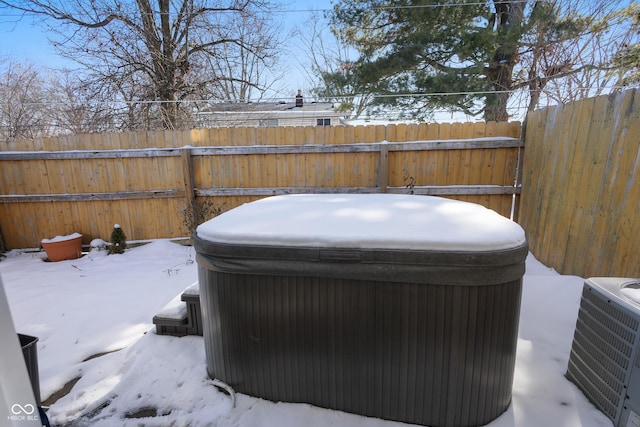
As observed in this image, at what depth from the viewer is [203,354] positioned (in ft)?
6.45

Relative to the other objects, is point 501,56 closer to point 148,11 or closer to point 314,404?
point 314,404

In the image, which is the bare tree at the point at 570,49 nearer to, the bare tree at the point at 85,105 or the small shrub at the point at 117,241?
the small shrub at the point at 117,241

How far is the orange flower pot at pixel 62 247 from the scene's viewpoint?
4.30 meters

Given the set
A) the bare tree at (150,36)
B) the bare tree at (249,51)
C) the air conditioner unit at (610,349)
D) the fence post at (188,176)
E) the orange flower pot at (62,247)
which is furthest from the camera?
the bare tree at (249,51)

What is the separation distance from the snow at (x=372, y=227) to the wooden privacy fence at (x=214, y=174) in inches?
98.1

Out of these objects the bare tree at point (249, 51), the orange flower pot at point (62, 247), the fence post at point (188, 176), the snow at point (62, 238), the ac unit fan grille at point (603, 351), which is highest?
the bare tree at point (249, 51)

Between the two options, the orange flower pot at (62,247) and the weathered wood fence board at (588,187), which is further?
the orange flower pot at (62,247)

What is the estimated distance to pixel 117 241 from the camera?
4457 mm

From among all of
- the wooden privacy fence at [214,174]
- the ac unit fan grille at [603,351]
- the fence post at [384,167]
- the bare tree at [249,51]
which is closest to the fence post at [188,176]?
the wooden privacy fence at [214,174]

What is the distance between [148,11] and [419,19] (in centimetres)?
584

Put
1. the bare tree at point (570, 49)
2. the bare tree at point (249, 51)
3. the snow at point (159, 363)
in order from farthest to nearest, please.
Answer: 1. the bare tree at point (249, 51)
2. the bare tree at point (570, 49)
3. the snow at point (159, 363)

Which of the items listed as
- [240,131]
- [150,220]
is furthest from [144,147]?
[240,131]

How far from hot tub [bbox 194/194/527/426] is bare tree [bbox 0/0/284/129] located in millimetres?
6005


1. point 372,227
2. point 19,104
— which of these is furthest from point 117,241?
point 19,104
